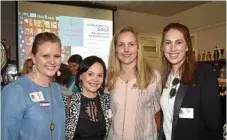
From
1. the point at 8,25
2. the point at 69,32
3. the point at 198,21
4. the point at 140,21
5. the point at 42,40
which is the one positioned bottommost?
the point at 42,40

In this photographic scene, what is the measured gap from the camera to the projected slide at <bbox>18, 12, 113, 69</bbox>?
485 centimetres

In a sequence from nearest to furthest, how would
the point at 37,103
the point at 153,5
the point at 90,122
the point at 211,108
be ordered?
the point at 37,103, the point at 211,108, the point at 90,122, the point at 153,5

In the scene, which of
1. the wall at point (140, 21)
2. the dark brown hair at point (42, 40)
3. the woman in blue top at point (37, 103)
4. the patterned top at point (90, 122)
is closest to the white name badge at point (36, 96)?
the woman in blue top at point (37, 103)

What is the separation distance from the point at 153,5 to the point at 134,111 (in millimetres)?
4168

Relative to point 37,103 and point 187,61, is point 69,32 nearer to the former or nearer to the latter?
point 187,61

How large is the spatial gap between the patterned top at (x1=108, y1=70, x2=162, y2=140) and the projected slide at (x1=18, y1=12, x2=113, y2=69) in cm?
331

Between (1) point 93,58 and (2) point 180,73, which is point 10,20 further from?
(2) point 180,73

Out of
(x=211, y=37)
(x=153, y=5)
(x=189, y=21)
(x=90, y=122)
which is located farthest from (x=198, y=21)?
(x=90, y=122)

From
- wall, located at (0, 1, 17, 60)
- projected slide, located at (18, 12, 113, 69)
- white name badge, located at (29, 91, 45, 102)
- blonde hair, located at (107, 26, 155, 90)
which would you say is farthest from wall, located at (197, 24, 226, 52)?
white name badge, located at (29, 91, 45, 102)

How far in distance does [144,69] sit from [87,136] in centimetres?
70

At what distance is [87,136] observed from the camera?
5.79 ft

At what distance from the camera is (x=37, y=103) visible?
1.47 metres

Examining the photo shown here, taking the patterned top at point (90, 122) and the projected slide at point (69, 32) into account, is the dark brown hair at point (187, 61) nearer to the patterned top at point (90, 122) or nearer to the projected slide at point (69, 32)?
the patterned top at point (90, 122)

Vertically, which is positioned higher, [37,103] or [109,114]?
[37,103]
